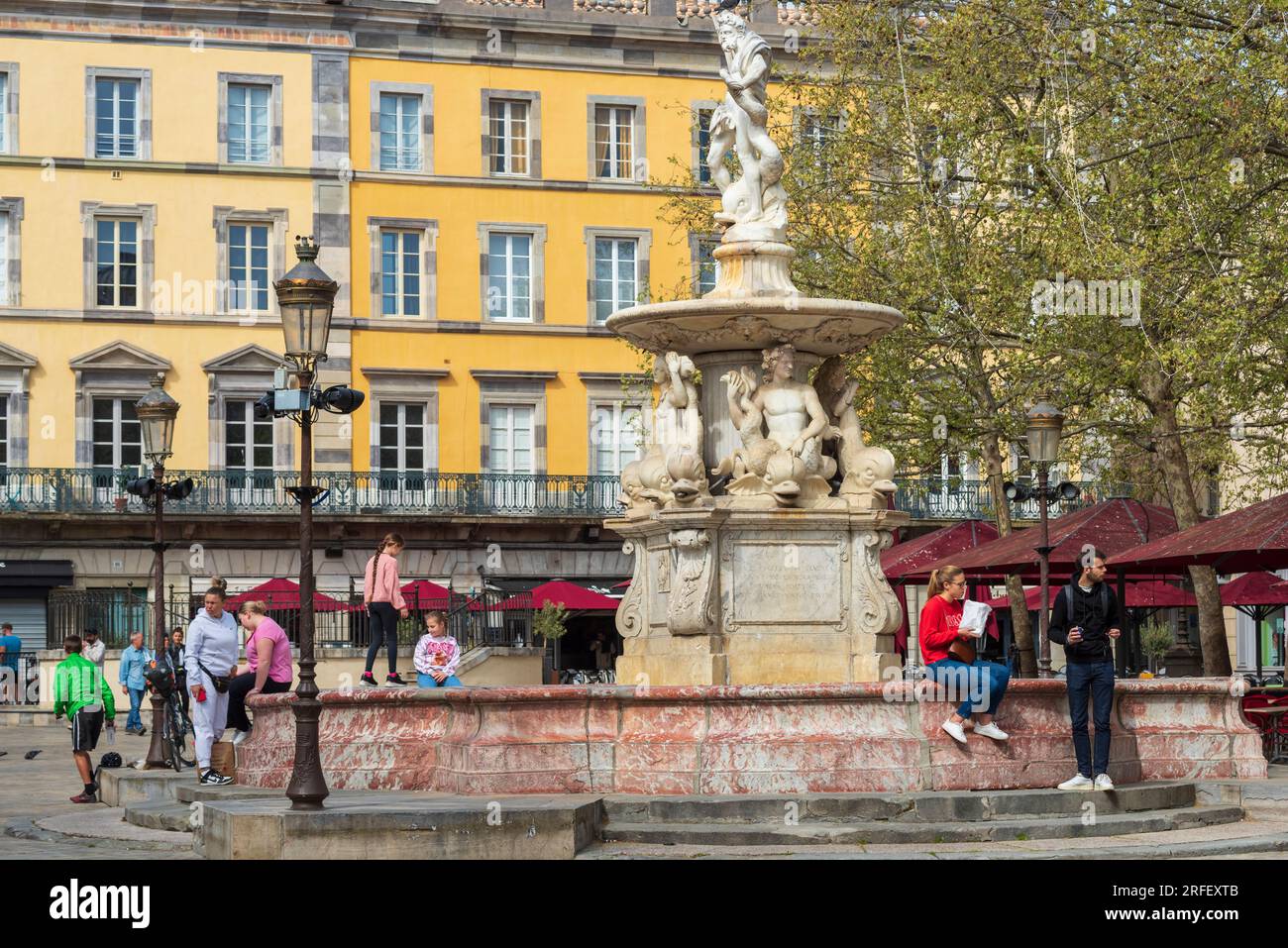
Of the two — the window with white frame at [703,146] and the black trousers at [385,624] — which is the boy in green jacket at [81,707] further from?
the window with white frame at [703,146]

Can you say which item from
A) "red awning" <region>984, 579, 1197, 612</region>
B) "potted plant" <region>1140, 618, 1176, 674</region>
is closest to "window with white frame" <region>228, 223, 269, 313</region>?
"red awning" <region>984, 579, 1197, 612</region>

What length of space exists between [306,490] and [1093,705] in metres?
5.29

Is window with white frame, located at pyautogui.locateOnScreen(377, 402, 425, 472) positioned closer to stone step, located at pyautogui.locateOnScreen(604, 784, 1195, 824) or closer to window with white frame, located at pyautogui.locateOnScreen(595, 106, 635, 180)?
window with white frame, located at pyautogui.locateOnScreen(595, 106, 635, 180)

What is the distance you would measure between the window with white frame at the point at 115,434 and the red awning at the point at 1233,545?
2601 cm

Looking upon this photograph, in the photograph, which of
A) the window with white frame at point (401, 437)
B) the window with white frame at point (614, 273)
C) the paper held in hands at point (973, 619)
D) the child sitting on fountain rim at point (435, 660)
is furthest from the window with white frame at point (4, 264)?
the paper held in hands at point (973, 619)

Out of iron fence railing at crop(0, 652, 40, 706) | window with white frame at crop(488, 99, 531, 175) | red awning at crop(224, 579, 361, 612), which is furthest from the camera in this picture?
window with white frame at crop(488, 99, 531, 175)

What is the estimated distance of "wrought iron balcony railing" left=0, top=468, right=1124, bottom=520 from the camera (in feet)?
144

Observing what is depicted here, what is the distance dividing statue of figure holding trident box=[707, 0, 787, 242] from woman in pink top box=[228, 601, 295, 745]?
473 centimetres

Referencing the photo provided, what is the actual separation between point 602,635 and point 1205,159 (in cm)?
2303

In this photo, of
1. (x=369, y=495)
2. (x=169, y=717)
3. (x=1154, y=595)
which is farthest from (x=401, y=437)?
(x=169, y=717)

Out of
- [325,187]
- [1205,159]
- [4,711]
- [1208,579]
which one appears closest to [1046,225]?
[1205,159]

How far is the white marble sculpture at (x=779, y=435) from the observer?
15.8m

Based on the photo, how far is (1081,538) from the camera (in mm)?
27609

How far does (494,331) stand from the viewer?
153 feet
